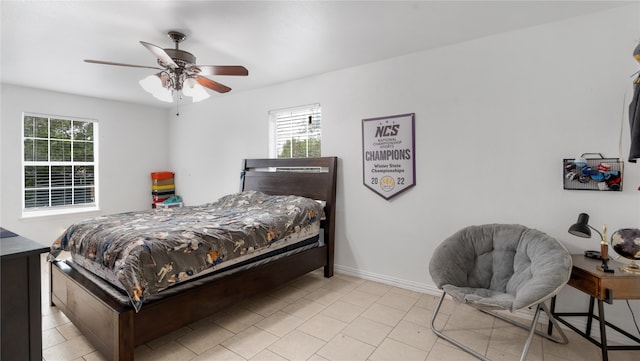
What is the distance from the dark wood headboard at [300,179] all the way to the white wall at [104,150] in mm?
2291

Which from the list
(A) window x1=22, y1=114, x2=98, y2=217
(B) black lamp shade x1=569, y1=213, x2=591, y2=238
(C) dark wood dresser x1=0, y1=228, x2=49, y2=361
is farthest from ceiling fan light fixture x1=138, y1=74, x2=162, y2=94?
(B) black lamp shade x1=569, y1=213, x2=591, y2=238

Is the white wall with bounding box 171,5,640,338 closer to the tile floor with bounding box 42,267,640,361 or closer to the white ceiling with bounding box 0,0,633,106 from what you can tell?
the white ceiling with bounding box 0,0,633,106

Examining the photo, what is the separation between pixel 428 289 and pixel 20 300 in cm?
297

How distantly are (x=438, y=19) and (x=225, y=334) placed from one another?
115 inches

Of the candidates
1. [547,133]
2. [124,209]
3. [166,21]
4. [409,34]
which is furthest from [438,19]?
[124,209]

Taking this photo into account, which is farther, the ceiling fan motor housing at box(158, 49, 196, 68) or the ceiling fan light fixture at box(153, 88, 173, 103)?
the ceiling fan light fixture at box(153, 88, 173, 103)

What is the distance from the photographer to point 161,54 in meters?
2.20

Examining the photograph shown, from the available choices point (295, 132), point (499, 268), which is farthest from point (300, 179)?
point (499, 268)

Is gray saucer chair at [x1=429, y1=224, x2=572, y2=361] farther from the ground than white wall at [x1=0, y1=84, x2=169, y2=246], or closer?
closer

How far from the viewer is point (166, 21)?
2.38 metres

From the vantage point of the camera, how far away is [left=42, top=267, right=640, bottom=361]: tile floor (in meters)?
2.08

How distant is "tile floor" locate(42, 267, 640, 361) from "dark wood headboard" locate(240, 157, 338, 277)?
92 centimetres

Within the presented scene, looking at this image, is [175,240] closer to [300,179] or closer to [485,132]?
[300,179]

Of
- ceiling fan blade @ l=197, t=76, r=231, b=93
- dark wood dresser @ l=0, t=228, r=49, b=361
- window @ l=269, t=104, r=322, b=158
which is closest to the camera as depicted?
dark wood dresser @ l=0, t=228, r=49, b=361
